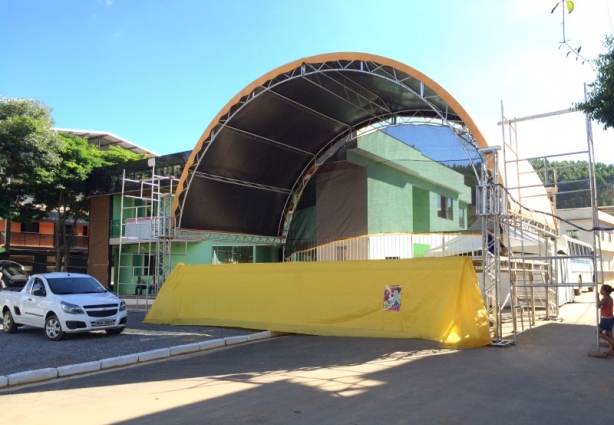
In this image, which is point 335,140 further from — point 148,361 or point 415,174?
point 148,361

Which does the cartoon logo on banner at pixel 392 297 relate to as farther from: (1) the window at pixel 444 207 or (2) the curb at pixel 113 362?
(1) the window at pixel 444 207

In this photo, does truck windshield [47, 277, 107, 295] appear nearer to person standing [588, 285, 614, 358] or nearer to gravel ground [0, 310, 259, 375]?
gravel ground [0, 310, 259, 375]

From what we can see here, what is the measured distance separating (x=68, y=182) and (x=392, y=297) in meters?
23.4

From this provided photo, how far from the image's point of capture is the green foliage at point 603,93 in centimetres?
834

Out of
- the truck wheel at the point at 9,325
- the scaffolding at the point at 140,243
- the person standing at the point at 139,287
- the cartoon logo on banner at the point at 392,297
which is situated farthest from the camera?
the person standing at the point at 139,287

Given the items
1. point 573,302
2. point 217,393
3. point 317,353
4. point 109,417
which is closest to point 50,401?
point 109,417

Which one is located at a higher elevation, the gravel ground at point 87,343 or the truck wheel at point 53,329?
the truck wheel at point 53,329

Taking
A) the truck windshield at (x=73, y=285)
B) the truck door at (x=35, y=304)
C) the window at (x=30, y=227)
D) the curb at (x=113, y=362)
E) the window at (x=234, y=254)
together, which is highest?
the window at (x=30, y=227)

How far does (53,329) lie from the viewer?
508 inches

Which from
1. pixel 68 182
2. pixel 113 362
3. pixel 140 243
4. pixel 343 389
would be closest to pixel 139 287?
pixel 140 243

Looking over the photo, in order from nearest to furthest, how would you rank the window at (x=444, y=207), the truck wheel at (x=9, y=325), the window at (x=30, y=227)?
1. the truck wheel at (x=9, y=325)
2. the window at (x=444, y=207)
3. the window at (x=30, y=227)

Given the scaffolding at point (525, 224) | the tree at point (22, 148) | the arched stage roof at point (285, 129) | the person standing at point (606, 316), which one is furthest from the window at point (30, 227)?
the person standing at point (606, 316)

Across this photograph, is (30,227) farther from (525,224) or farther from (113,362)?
(525,224)

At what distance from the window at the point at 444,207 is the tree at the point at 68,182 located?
19.8 m
